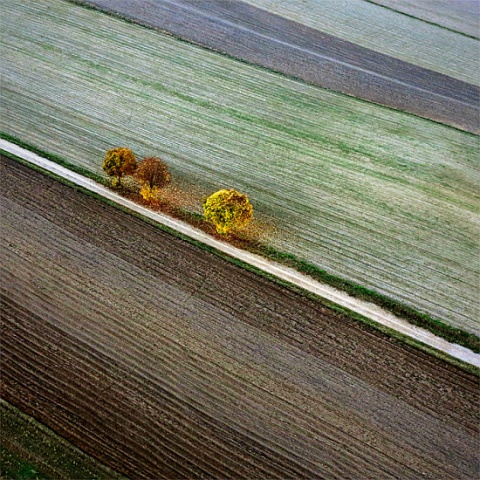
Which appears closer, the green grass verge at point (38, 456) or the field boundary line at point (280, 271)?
the green grass verge at point (38, 456)

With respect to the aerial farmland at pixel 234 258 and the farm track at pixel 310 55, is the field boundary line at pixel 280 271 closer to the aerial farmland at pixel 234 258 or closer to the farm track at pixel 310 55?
the aerial farmland at pixel 234 258

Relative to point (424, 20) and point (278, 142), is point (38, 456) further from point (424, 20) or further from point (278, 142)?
point (424, 20)

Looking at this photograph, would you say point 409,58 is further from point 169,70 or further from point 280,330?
point 280,330

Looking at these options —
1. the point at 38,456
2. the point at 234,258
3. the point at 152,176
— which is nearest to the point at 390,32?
the point at 152,176

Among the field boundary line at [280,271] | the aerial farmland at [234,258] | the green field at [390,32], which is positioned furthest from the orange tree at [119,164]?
the green field at [390,32]

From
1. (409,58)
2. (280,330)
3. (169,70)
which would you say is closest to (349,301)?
(280,330)
